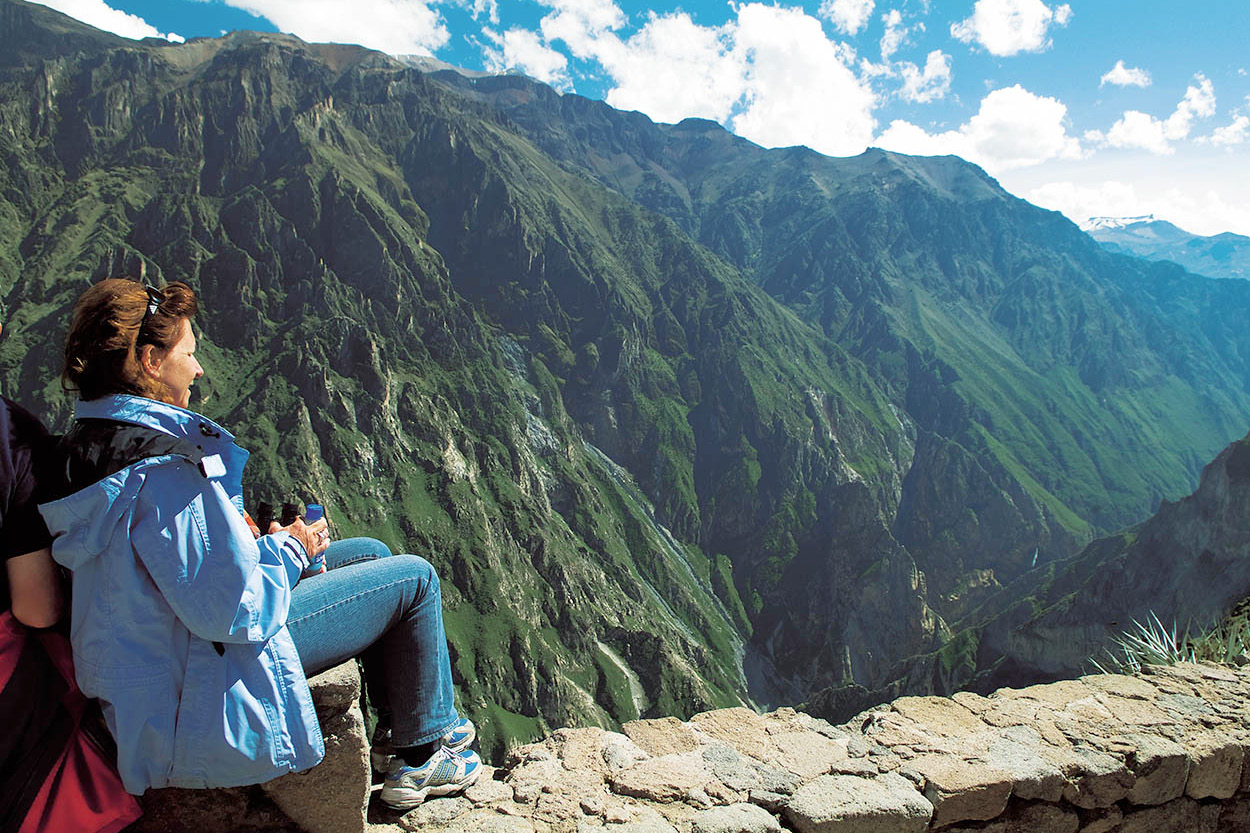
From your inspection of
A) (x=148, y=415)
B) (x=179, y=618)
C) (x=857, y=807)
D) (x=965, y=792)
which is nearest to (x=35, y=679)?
(x=179, y=618)

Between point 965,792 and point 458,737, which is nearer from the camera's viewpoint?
point 458,737

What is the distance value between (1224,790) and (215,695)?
846 cm

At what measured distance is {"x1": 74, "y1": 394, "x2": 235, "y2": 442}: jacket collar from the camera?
3.19 metres

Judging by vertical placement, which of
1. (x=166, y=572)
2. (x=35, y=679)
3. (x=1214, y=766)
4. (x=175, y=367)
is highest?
(x=175, y=367)

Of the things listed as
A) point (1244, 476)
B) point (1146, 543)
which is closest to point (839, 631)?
point (1146, 543)

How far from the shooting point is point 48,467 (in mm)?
3064

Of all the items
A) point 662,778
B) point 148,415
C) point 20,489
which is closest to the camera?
point 20,489

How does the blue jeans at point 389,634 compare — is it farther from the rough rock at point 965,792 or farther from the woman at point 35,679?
the rough rock at point 965,792

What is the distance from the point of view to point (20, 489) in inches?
116

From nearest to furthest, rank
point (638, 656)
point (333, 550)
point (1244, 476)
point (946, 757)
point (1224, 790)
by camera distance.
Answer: point (333, 550) → point (946, 757) → point (1224, 790) → point (1244, 476) → point (638, 656)

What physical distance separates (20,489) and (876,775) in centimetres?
579

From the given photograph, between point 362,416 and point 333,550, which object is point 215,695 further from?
point 362,416

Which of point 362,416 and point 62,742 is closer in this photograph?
point 62,742

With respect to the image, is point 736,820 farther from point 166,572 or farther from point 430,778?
point 166,572
